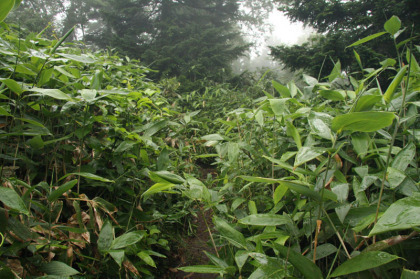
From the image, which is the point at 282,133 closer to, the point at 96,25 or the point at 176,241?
the point at 176,241

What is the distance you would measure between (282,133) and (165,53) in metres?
8.10

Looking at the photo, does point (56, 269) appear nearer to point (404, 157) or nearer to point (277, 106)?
point (277, 106)

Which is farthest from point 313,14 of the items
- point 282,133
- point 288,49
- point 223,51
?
point 282,133

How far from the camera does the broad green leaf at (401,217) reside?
0.39 meters

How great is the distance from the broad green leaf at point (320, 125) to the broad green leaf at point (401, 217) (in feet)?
0.72

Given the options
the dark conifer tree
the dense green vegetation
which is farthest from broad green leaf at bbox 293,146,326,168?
the dark conifer tree

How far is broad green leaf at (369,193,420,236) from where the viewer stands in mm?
391

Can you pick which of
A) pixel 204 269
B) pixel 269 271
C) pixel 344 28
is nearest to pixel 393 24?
pixel 269 271

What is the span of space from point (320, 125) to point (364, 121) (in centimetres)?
17

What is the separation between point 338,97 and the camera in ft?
2.91

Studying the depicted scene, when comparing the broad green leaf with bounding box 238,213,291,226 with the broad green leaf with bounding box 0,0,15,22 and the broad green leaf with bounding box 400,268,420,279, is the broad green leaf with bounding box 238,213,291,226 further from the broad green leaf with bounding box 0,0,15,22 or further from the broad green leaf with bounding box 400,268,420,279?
the broad green leaf with bounding box 0,0,15,22

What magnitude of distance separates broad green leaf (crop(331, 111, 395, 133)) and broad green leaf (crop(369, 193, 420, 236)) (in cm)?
16

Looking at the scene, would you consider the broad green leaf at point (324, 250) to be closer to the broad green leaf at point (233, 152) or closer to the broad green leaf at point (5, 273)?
the broad green leaf at point (233, 152)

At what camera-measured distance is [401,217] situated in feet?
1.34
